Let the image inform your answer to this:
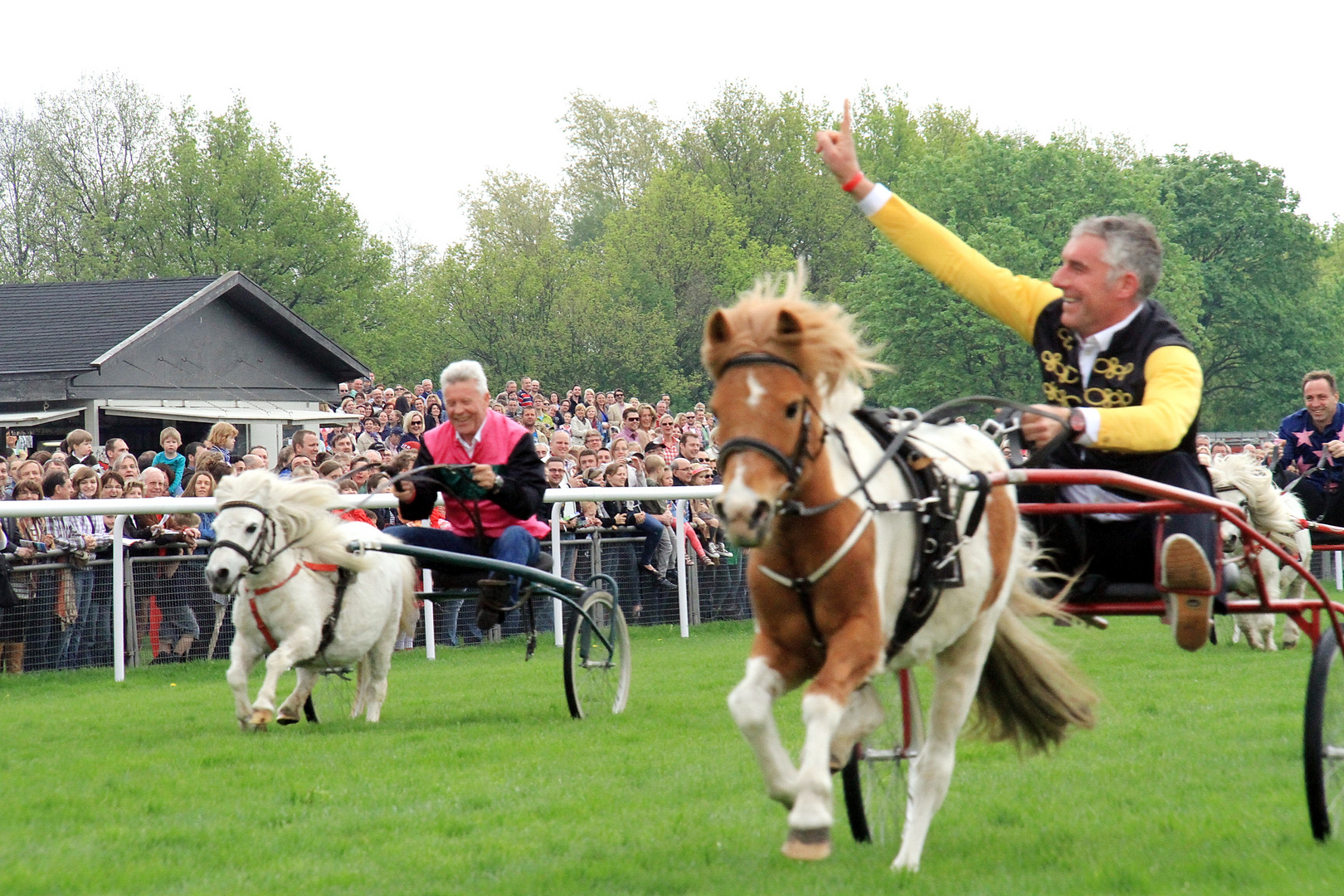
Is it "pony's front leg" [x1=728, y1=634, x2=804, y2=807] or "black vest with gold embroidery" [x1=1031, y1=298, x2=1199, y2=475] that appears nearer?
"pony's front leg" [x1=728, y1=634, x2=804, y2=807]

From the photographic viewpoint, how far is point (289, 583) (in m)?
8.38

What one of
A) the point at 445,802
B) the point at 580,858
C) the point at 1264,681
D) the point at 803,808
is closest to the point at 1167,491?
the point at 803,808

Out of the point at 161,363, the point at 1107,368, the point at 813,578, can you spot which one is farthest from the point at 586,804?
the point at 161,363

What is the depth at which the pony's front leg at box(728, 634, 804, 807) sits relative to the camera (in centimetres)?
402

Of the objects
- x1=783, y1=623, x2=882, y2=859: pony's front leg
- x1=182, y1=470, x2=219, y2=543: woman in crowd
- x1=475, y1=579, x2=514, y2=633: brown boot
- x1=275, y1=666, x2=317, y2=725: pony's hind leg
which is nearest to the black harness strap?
x1=275, y1=666, x2=317, y2=725: pony's hind leg

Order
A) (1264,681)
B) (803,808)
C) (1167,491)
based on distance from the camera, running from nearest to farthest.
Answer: (803,808) → (1167,491) → (1264,681)

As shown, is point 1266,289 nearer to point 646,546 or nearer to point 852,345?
point 646,546

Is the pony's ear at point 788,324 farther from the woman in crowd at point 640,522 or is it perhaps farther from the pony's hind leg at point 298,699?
the woman in crowd at point 640,522

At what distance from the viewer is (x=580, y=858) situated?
16.5 ft

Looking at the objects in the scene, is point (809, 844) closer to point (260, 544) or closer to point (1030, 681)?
point (1030, 681)

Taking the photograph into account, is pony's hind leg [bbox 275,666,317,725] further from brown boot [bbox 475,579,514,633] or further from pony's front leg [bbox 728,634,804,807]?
pony's front leg [bbox 728,634,804,807]

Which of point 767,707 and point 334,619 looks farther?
point 334,619

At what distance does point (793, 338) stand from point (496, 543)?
195 inches

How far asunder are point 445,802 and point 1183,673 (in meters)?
5.83
